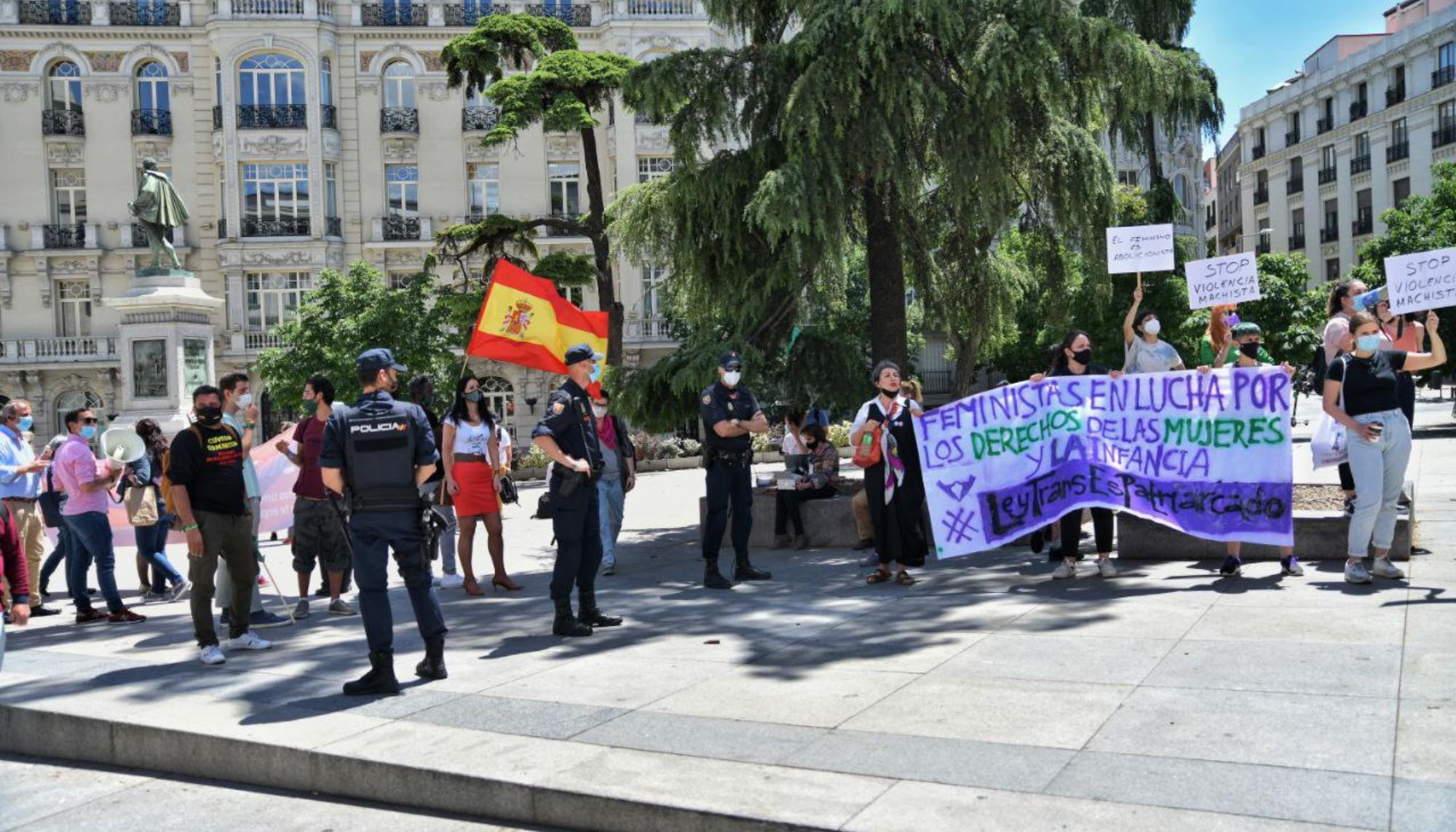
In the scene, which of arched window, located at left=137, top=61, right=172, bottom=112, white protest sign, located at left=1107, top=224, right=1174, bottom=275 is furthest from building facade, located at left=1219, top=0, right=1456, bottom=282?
white protest sign, located at left=1107, top=224, right=1174, bottom=275

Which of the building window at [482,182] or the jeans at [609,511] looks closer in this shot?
the jeans at [609,511]

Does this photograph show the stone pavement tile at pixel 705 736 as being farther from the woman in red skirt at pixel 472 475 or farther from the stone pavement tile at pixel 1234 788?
the woman in red skirt at pixel 472 475

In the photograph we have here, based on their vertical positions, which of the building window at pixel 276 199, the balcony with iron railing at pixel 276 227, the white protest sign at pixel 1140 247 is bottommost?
the white protest sign at pixel 1140 247

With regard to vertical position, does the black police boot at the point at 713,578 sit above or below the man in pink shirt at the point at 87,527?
below

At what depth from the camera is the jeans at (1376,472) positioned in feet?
25.9

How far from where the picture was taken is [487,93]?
83.2 feet

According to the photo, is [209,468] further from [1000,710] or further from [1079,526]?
[1079,526]

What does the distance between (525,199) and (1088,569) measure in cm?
3604

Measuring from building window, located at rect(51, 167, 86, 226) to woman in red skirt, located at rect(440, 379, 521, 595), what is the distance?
123 ft

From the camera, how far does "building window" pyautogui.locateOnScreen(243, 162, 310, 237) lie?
41.5 m

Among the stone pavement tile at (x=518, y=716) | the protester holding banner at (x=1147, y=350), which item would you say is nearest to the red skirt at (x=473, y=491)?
the stone pavement tile at (x=518, y=716)

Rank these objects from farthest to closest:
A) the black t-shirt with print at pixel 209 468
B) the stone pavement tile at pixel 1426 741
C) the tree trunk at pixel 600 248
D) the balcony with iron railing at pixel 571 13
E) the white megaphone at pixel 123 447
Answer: the balcony with iron railing at pixel 571 13 → the tree trunk at pixel 600 248 → the white megaphone at pixel 123 447 → the black t-shirt with print at pixel 209 468 → the stone pavement tile at pixel 1426 741

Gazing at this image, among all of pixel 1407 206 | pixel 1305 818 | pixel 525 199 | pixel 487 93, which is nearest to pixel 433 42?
pixel 525 199

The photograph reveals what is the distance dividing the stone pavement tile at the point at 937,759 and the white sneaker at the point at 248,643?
4180mm
